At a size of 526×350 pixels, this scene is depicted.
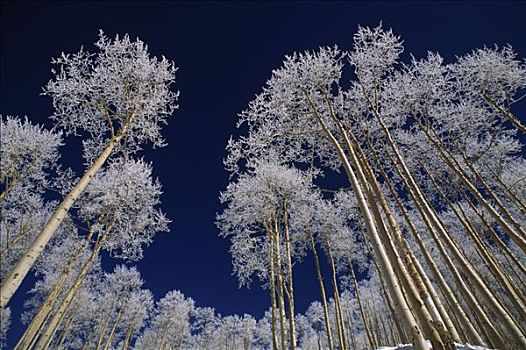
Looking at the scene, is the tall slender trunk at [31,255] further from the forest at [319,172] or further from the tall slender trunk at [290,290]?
the tall slender trunk at [290,290]

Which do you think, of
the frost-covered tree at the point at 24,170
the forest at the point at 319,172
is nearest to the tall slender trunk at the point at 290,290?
the forest at the point at 319,172

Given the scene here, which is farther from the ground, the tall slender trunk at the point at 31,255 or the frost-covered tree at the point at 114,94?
the frost-covered tree at the point at 114,94

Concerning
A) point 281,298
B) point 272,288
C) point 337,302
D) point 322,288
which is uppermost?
point 322,288

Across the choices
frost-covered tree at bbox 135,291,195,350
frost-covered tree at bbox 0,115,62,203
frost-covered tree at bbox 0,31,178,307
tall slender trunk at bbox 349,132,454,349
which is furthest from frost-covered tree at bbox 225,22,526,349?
frost-covered tree at bbox 135,291,195,350

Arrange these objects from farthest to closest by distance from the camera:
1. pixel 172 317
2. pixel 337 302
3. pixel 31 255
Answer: pixel 172 317 < pixel 337 302 < pixel 31 255

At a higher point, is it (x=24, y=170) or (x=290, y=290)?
(x=24, y=170)

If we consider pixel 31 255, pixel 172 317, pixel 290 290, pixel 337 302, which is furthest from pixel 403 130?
pixel 172 317

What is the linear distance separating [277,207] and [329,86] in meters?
7.14

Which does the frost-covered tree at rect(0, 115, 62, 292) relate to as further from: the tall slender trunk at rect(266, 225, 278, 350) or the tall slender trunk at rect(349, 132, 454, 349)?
the tall slender trunk at rect(349, 132, 454, 349)

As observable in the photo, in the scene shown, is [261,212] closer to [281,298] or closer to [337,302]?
[281,298]

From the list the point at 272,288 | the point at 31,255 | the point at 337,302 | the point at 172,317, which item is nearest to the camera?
the point at 31,255

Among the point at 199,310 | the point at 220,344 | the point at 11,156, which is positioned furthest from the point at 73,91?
the point at 220,344

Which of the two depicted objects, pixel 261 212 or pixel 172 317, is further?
pixel 172 317

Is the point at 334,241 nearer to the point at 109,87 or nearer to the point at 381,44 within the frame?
the point at 381,44
